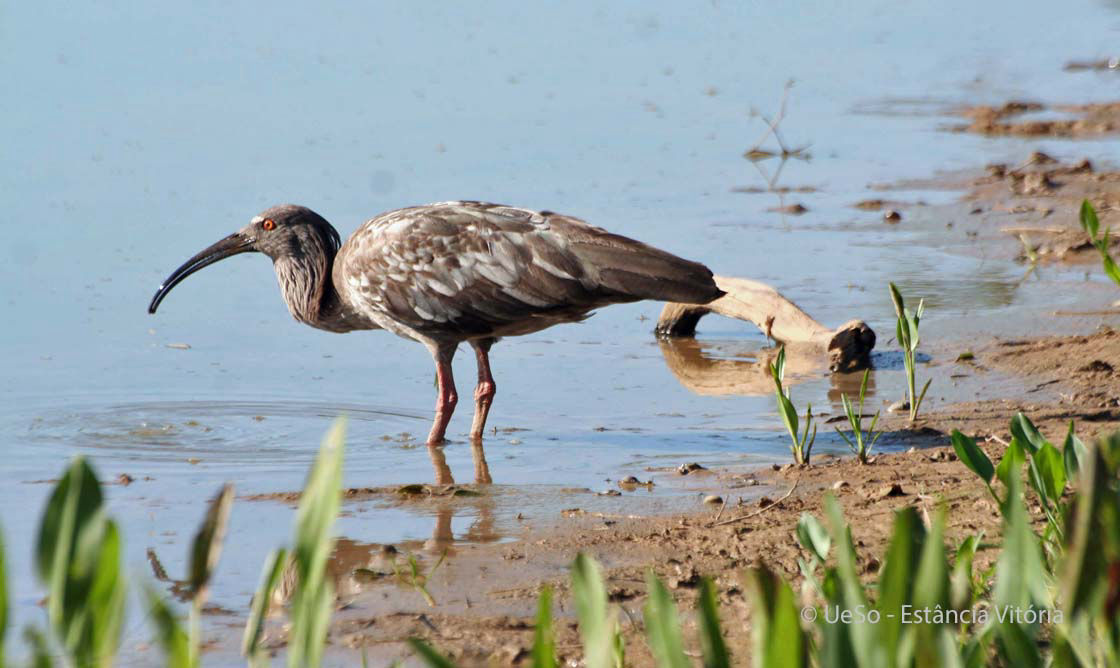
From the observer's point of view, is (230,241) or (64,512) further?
(230,241)

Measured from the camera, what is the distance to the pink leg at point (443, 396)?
7965 mm

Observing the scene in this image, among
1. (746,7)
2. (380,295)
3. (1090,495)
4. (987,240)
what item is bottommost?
(1090,495)

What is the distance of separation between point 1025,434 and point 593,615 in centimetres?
197

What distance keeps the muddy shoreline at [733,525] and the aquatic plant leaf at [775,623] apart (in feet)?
3.79

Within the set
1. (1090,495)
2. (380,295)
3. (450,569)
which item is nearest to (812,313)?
(380,295)

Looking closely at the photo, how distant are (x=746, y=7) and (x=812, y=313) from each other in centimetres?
1121

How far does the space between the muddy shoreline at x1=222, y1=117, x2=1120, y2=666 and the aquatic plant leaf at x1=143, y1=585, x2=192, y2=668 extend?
1.32m

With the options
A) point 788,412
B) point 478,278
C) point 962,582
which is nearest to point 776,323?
point 478,278

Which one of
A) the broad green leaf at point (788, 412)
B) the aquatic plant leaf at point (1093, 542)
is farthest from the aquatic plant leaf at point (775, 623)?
the broad green leaf at point (788, 412)

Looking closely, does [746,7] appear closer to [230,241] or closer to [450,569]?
[230,241]

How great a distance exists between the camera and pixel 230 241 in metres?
9.30

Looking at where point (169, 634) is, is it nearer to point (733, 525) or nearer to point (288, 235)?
point (733, 525)

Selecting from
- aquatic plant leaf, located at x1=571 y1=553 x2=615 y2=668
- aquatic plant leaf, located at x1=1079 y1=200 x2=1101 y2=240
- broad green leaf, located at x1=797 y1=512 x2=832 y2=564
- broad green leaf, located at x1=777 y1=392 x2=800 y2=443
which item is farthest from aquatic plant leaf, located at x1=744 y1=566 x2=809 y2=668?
broad green leaf, located at x1=777 y1=392 x2=800 y2=443

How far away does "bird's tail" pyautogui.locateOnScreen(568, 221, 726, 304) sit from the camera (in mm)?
7473
